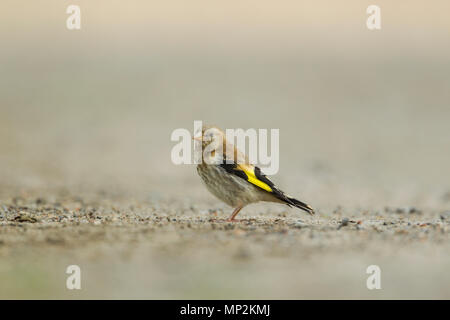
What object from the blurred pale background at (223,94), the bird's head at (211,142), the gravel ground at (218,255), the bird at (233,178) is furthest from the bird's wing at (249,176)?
the blurred pale background at (223,94)

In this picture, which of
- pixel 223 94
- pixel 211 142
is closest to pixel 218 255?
pixel 211 142

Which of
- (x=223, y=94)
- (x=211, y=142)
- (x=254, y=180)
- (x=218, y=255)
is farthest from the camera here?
(x=223, y=94)

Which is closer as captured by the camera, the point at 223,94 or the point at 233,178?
the point at 233,178

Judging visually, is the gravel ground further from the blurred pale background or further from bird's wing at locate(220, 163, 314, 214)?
the blurred pale background

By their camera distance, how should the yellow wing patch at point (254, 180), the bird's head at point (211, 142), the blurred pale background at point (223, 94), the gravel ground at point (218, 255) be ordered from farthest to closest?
1. the blurred pale background at point (223, 94)
2. the bird's head at point (211, 142)
3. the yellow wing patch at point (254, 180)
4. the gravel ground at point (218, 255)

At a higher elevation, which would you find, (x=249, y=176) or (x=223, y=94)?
(x=223, y=94)

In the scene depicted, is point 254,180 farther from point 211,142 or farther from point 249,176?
point 211,142

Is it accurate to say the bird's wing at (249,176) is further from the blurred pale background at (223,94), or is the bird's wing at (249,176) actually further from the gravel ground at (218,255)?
the blurred pale background at (223,94)
